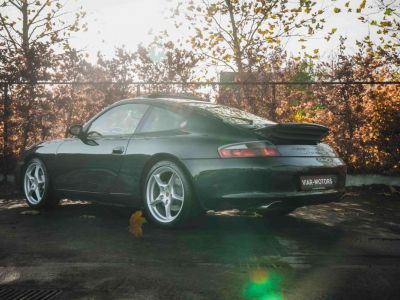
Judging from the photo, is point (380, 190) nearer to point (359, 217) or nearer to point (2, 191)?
point (359, 217)

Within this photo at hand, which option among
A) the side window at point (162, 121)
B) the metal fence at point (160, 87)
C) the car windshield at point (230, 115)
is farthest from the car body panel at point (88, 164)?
the metal fence at point (160, 87)

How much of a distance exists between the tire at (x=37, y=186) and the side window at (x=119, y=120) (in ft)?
3.14

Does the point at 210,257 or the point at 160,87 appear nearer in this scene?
the point at 210,257

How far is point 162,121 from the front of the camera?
5465 millimetres

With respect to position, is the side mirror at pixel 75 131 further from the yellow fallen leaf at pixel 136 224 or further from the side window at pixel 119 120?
the yellow fallen leaf at pixel 136 224

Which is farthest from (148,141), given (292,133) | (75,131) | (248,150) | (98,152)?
(292,133)

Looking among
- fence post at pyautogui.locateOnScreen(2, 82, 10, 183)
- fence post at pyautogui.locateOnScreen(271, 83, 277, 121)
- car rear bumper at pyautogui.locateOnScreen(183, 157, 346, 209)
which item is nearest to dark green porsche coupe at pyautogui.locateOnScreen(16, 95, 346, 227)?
car rear bumper at pyautogui.locateOnScreen(183, 157, 346, 209)

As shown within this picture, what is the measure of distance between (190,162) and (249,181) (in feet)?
2.08

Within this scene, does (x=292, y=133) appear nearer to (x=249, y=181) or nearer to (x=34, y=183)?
(x=249, y=181)

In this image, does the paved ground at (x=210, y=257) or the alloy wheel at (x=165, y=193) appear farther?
the alloy wheel at (x=165, y=193)

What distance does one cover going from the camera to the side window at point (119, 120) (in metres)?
5.77

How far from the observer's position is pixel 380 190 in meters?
8.46

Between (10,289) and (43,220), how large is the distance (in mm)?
2754

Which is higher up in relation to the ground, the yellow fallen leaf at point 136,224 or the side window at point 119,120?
the side window at point 119,120
